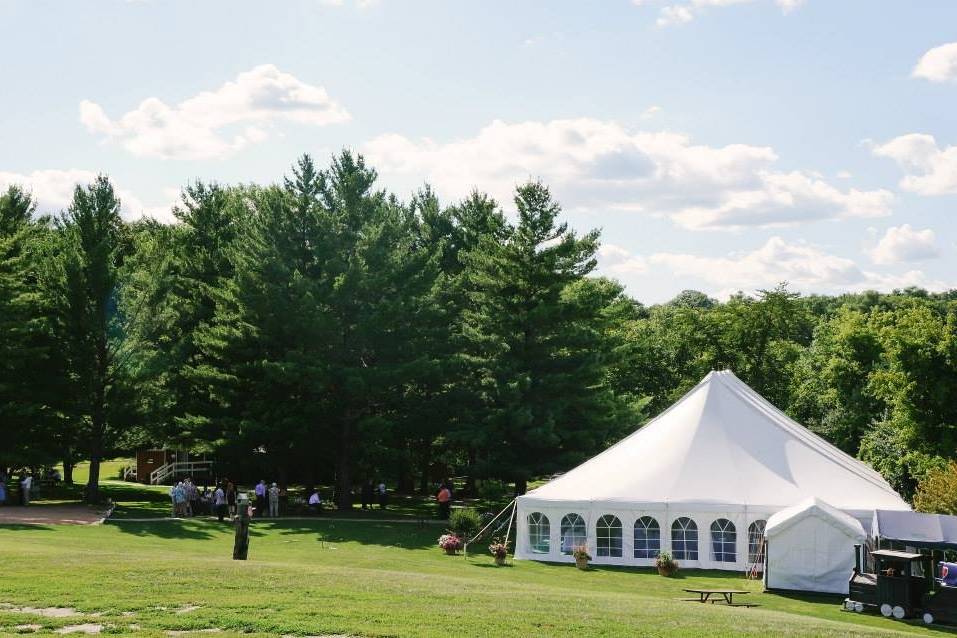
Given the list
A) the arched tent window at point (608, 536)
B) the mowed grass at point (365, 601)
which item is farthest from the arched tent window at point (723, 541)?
the arched tent window at point (608, 536)

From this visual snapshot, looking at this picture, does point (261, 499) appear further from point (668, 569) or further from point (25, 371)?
point (668, 569)

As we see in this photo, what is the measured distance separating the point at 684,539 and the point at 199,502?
17193 mm

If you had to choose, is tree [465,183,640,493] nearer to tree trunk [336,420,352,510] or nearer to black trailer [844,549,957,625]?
tree trunk [336,420,352,510]

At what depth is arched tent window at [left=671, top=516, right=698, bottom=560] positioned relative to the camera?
961 inches

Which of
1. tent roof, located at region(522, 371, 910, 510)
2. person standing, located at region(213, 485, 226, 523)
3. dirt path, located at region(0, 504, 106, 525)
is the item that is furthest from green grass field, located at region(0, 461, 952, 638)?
person standing, located at region(213, 485, 226, 523)

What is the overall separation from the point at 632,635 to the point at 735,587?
10.8 m

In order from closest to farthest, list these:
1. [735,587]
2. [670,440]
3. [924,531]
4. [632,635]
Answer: [632,635] < [924,531] < [735,587] < [670,440]

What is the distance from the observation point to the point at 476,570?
73.3ft

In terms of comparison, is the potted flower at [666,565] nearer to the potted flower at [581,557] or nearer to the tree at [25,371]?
the potted flower at [581,557]

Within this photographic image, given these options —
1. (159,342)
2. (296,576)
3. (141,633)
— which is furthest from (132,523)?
(141,633)

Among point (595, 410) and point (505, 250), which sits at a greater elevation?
point (505, 250)

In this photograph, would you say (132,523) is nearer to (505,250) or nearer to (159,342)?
(159,342)

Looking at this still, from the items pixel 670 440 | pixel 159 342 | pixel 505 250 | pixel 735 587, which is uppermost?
pixel 505 250

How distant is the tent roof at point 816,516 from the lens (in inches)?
852
